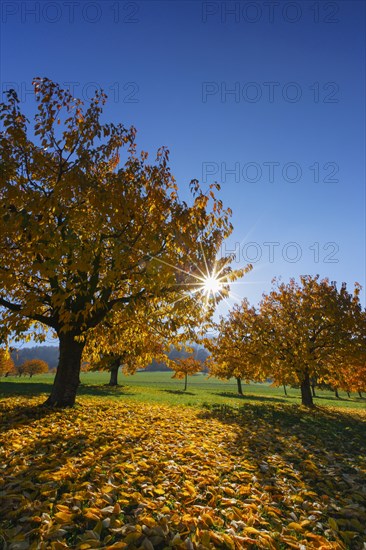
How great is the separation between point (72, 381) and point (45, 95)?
9.72m

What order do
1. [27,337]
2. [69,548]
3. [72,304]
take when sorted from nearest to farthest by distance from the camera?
[69,548]
[72,304]
[27,337]

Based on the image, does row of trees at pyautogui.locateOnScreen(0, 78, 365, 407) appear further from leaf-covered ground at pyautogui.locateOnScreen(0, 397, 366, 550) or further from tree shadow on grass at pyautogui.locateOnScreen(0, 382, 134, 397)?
tree shadow on grass at pyautogui.locateOnScreen(0, 382, 134, 397)

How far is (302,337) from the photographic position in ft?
59.7

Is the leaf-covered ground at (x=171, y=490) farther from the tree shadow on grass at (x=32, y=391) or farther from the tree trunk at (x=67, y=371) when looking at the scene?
the tree shadow on grass at (x=32, y=391)

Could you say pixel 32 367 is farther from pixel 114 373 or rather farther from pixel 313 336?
pixel 313 336

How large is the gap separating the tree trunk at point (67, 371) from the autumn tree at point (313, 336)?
11666mm

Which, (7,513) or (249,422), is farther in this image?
(249,422)

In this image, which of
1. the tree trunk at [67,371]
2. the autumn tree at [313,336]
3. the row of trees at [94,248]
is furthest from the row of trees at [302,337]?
the tree trunk at [67,371]

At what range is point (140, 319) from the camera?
12.5 metres

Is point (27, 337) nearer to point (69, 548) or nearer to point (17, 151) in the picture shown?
point (17, 151)

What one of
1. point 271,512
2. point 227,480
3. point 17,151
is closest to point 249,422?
point 227,480

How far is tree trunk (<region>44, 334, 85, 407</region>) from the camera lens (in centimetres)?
1109

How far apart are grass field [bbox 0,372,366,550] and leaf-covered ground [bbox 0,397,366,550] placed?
0.05 feet

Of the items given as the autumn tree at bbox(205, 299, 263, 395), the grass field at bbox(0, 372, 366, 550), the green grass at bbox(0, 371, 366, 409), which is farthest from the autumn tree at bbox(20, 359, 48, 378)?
the grass field at bbox(0, 372, 366, 550)
